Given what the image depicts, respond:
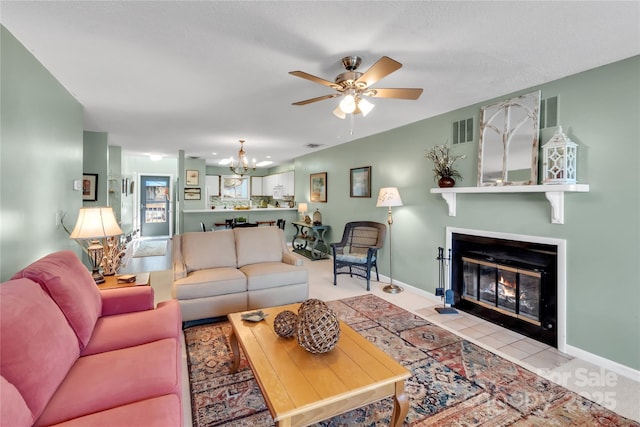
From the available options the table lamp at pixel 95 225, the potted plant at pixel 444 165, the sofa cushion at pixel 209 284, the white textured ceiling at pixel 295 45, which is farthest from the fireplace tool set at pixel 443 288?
the table lamp at pixel 95 225

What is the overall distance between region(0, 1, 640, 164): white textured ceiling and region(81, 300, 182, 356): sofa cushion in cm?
195

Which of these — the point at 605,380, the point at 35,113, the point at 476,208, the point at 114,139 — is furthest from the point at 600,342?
the point at 114,139

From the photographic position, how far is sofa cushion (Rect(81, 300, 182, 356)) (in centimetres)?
188

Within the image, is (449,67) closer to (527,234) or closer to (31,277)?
(527,234)

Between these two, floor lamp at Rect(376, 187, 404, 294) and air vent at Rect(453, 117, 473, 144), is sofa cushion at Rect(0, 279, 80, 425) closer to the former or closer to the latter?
floor lamp at Rect(376, 187, 404, 294)

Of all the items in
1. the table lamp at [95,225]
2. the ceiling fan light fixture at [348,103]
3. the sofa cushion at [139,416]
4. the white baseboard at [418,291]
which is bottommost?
the white baseboard at [418,291]

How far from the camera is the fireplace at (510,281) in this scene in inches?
113

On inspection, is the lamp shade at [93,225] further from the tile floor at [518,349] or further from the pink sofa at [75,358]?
the tile floor at [518,349]

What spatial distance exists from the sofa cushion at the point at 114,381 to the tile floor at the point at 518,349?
1.65ft

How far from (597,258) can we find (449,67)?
2008 mm

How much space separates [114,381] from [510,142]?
370 cm

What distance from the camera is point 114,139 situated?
5.75m

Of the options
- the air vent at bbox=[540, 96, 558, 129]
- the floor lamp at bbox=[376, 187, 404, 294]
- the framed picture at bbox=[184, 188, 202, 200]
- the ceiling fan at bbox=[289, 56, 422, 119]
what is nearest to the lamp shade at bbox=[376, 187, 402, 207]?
the floor lamp at bbox=[376, 187, 404, 294]

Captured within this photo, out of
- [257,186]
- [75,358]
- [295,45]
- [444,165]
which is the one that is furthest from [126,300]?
[257,186]
